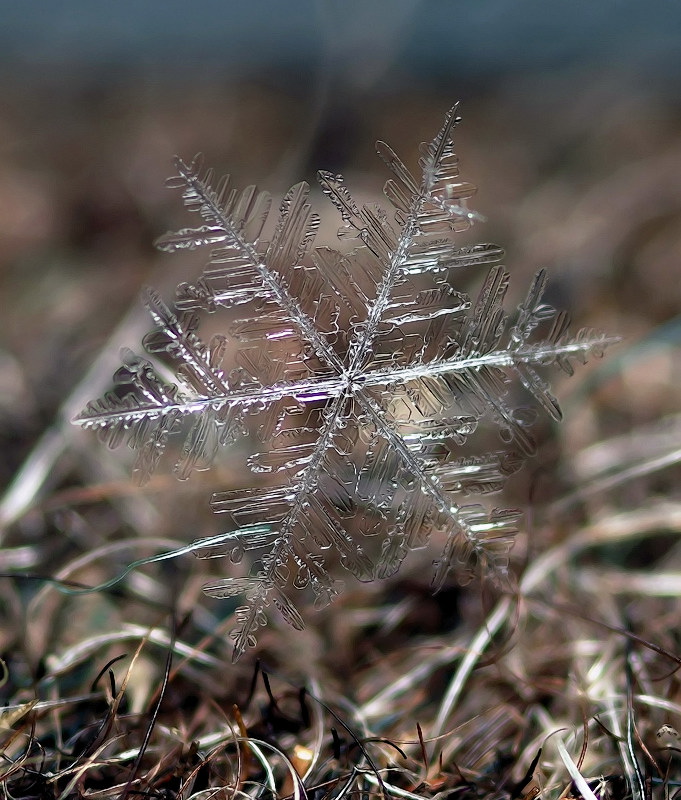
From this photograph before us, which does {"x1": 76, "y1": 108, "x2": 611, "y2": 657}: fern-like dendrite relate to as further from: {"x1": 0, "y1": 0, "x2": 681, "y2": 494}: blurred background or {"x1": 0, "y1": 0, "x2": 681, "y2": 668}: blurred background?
{"x1": 0, "y1": 0, "x2": 681, "y2": 494}: blurred background

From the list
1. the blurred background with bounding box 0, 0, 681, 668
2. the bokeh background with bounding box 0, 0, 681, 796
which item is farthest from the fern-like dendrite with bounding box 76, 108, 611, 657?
the blurred background with bounding box 0, 0, 681, 668

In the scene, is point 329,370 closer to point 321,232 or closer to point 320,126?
point 321,232

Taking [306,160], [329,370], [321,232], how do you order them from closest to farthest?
[329,370] < [321,232] < [306,160]

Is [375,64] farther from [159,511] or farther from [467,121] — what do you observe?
[159,511]

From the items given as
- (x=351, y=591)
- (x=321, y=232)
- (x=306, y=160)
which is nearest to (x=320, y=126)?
(x=306, y=160)

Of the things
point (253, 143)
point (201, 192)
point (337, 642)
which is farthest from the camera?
point (253, 143)

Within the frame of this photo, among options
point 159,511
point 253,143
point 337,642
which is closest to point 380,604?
point 337,642
